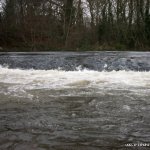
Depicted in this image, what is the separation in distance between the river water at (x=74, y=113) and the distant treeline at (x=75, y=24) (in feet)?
64.4

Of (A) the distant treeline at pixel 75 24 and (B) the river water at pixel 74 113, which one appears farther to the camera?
(A) the distant treeline at pixel 75 24

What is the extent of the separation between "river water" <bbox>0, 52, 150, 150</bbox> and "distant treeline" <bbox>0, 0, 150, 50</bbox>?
19621 millimetres

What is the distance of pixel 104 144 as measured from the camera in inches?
191

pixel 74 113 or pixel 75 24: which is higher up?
pixel 75 24

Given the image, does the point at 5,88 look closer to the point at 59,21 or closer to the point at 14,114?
the point at 14,114

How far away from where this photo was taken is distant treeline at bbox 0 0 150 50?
1254 inches

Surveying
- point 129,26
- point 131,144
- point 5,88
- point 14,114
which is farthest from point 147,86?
point 129,26

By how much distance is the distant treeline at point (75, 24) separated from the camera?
31844 mm

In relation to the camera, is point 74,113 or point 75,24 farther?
point 75,24

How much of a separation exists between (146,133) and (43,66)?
11.6m

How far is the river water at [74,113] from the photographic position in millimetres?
4984

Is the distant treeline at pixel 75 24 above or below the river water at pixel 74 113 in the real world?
above

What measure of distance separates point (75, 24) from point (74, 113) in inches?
1103

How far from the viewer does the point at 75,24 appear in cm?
3416
